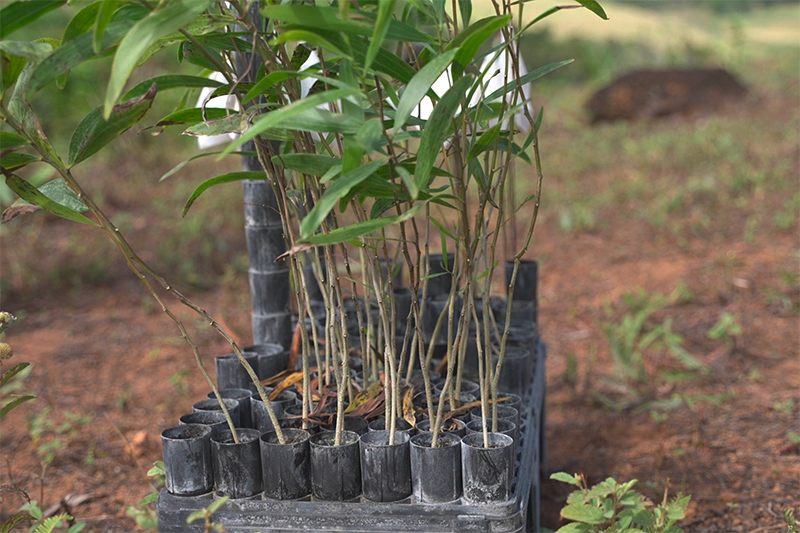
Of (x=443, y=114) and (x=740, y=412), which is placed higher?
(x=443, y=114)

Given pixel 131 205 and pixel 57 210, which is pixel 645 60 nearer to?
pixel 131 205

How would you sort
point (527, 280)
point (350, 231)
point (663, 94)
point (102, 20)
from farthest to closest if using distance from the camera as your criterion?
point (663, 94) < point (527, 280) < point (350, 231) < point (102, 20)

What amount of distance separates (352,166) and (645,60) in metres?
10.0

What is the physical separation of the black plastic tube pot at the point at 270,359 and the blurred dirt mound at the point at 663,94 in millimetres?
6115

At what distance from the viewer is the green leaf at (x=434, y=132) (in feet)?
2.83

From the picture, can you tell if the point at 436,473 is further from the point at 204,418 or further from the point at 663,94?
the point at 663,94

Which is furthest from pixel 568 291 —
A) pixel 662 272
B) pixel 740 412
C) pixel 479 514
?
pixel 479 514

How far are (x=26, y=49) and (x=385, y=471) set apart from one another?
0.68m

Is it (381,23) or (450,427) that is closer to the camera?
(381,23)

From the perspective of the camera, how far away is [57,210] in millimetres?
916

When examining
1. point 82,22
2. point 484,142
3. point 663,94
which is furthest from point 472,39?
point 663,94

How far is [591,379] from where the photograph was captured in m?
2.59

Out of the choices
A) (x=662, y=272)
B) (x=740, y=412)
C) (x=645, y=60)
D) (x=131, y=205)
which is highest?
(x=645, y=60)

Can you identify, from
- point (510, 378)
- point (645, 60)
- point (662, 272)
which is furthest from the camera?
point (645, 60)
